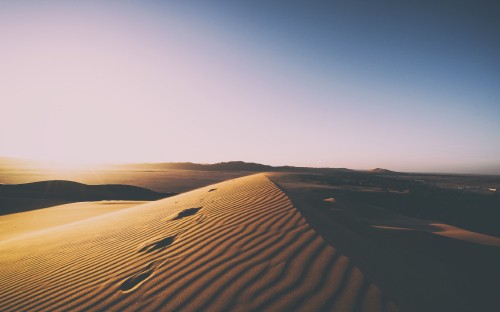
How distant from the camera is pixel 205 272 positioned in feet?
10.2

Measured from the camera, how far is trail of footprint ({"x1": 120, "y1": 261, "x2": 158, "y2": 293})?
3.11 m

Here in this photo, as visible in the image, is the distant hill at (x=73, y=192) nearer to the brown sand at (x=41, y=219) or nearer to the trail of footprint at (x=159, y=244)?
the brown sand at (x=41, y=219)

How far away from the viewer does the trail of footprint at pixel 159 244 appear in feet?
13.9

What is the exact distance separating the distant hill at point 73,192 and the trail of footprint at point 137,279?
18.2 m

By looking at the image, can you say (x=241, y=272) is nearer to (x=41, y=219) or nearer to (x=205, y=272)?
(x=205, y=272)

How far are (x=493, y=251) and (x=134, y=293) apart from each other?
7506mm

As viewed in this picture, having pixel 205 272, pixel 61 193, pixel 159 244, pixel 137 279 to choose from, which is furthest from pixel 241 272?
pixel 61 193

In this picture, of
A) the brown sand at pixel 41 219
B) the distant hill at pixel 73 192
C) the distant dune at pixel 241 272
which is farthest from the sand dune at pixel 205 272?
the distant hill at pixel 73 192

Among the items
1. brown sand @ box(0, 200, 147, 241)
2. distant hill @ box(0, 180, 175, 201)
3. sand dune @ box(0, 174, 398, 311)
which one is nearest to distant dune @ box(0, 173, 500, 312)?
sand dune @ box(0, 174, 398, 311)

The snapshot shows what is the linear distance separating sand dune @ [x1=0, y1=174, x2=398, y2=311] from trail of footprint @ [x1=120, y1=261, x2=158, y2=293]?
14 millimetres

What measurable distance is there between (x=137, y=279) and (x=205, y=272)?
88 cm

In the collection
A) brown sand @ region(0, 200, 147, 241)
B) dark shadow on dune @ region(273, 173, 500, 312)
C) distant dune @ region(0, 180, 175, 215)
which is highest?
dark shadow on dune @ region(273, 173, 500, 312)

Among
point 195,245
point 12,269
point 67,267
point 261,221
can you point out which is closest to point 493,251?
point 261,221

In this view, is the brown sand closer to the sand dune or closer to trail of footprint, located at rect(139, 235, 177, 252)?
the sand dune
